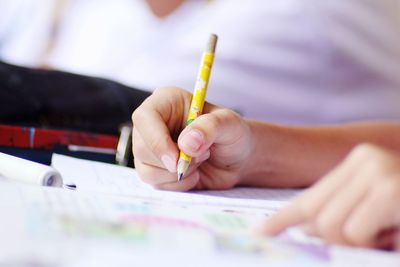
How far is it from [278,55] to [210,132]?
0.53 metres

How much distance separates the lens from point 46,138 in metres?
0.68

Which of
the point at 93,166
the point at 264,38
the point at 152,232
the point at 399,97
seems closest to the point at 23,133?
the point at 93,166

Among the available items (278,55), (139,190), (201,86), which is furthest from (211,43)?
(278,55)

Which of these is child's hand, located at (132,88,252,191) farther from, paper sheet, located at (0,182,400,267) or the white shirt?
the white shirt

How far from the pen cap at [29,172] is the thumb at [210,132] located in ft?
0.38

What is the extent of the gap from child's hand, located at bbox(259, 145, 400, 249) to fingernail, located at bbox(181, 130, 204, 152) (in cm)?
14

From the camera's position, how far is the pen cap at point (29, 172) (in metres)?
0.49

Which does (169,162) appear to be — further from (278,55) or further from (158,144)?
(278,55)

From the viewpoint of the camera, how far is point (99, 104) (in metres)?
0.77

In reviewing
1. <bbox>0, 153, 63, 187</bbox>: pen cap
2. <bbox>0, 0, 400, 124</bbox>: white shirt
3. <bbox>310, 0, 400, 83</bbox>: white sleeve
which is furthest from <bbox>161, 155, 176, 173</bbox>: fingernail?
<bbox>310, 0, 400, 83</bbox>: white sleeve

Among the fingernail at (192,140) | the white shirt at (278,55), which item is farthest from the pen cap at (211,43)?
the white shirt at (278,55)

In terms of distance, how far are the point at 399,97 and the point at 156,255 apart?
86 centimetres

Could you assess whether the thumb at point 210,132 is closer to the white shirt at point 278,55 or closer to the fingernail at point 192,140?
the fingernail at point 192,140

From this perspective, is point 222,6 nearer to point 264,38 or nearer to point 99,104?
point 264,38
